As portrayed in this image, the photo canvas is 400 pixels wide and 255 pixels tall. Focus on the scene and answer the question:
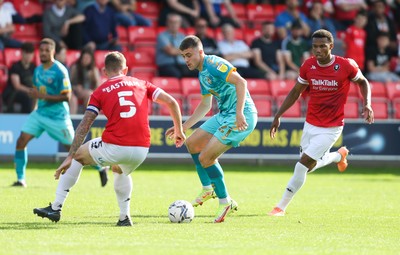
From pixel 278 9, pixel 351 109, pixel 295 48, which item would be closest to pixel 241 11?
pixel 278 9

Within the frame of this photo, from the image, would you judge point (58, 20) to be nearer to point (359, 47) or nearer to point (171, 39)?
point (171, 39)

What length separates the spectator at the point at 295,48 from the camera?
2170cm

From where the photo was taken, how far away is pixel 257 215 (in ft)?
36.4

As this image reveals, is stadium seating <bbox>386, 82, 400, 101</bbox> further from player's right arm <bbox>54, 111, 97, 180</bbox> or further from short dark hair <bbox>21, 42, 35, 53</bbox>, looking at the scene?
player's right arm <bbox>54, 111, 97, 180</bbox>

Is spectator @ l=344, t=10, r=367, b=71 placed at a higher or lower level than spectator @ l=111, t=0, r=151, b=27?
lower

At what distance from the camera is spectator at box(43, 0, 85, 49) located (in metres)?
20.4


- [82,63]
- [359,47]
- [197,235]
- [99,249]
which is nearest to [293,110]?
[359,47]

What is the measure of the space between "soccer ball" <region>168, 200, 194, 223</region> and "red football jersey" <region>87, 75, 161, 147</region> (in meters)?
0.99

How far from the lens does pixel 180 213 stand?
10.1 meters

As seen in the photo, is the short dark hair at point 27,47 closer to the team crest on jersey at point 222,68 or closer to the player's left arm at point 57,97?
the player's left arm at point 57,97

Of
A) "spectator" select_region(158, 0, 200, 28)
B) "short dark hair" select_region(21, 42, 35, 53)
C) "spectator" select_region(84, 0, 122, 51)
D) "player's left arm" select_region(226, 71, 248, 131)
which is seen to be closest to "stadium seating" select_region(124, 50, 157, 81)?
"spectator" select_region(84, 0, 122, 51)

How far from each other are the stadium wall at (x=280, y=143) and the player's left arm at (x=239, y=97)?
877 cm

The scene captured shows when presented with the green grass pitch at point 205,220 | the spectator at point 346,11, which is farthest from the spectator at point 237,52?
the green grass pitch at point 205,220

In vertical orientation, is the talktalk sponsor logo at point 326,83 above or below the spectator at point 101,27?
above
